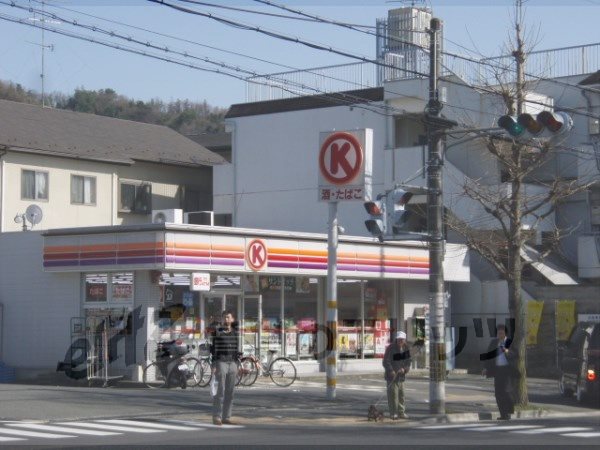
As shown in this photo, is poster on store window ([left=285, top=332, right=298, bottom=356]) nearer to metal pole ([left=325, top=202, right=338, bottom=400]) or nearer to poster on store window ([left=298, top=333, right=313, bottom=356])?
poster on store window ([left=298, top=333, right=313, bottom=356])

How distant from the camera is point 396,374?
68.8ft

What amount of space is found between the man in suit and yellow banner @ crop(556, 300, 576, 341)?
1363 centimetres

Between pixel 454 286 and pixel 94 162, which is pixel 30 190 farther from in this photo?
pixel 454 286

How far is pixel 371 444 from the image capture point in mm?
15742

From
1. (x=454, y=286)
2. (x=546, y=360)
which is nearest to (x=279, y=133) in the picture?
(x=454, y=286)

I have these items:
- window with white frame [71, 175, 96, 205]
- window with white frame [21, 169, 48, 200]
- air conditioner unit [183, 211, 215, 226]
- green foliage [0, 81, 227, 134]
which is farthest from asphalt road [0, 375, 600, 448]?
green foliage [0, 81, 227, 134]

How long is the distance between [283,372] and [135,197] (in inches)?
642

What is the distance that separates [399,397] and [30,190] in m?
21.2

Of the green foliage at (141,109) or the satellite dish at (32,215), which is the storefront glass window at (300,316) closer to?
the satellite dish at (32,215)

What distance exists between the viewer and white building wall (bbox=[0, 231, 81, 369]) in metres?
29.1

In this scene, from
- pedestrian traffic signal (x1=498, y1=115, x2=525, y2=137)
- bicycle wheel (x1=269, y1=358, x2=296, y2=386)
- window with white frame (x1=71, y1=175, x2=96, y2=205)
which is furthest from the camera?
window with white frame (x1=71, y1=175, x2=96, y2=205)

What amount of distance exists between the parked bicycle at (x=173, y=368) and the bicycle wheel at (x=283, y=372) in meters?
2.22

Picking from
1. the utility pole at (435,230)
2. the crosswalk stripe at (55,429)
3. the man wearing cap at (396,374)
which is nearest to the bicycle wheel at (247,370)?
the man wearing cap at (396,374)

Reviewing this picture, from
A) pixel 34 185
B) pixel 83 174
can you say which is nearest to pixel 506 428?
pixel 34 185
